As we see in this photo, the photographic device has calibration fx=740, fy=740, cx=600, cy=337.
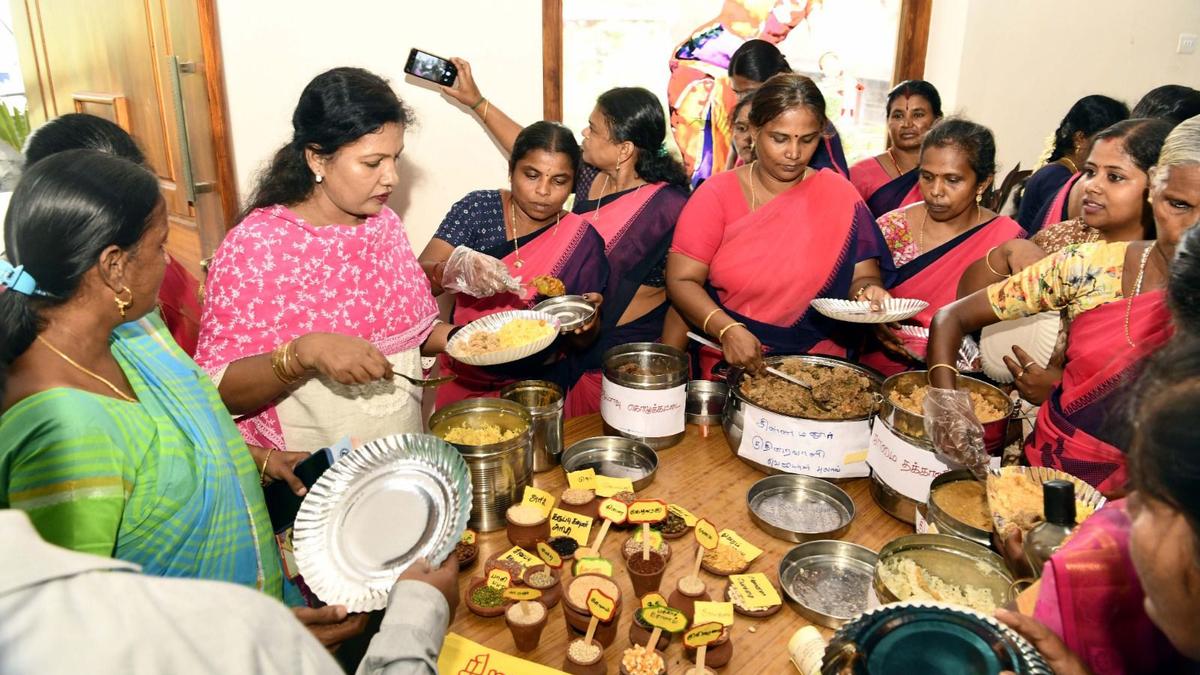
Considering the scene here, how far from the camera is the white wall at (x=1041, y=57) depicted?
5.19 m

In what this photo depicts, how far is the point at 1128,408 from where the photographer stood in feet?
3.02

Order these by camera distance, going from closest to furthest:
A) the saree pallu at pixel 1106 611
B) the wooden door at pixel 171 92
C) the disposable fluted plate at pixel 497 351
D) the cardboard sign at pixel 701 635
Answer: the saree pallu at pixel 1106 611 < the cardboard sign at pixel 701 635 < the disposable fluted plate at pixel 497 351 < the wooden door at pixel 171 92

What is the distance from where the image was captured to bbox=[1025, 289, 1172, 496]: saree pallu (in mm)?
1773

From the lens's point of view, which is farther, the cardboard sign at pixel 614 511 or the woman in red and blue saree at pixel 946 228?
the woman in red and blue saree at pixel 946 228

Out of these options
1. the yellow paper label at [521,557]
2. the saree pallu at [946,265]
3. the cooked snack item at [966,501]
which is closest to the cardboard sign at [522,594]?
the yellow paper label at [521,557]

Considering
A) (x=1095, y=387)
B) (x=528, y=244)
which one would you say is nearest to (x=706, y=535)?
(x=1095, y=387)

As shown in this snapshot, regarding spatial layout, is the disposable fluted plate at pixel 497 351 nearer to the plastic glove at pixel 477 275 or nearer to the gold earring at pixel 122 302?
the plastic glove at pixel 477 275

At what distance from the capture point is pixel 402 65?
367 cm

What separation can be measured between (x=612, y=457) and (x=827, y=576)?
27.6 inches

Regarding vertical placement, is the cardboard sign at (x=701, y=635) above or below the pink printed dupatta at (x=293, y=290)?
below

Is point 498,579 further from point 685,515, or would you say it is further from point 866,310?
point 866,310

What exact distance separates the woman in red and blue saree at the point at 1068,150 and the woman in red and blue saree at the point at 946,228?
0.74 meters

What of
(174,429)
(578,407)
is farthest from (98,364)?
(578,407)

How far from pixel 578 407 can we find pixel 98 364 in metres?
1.98
